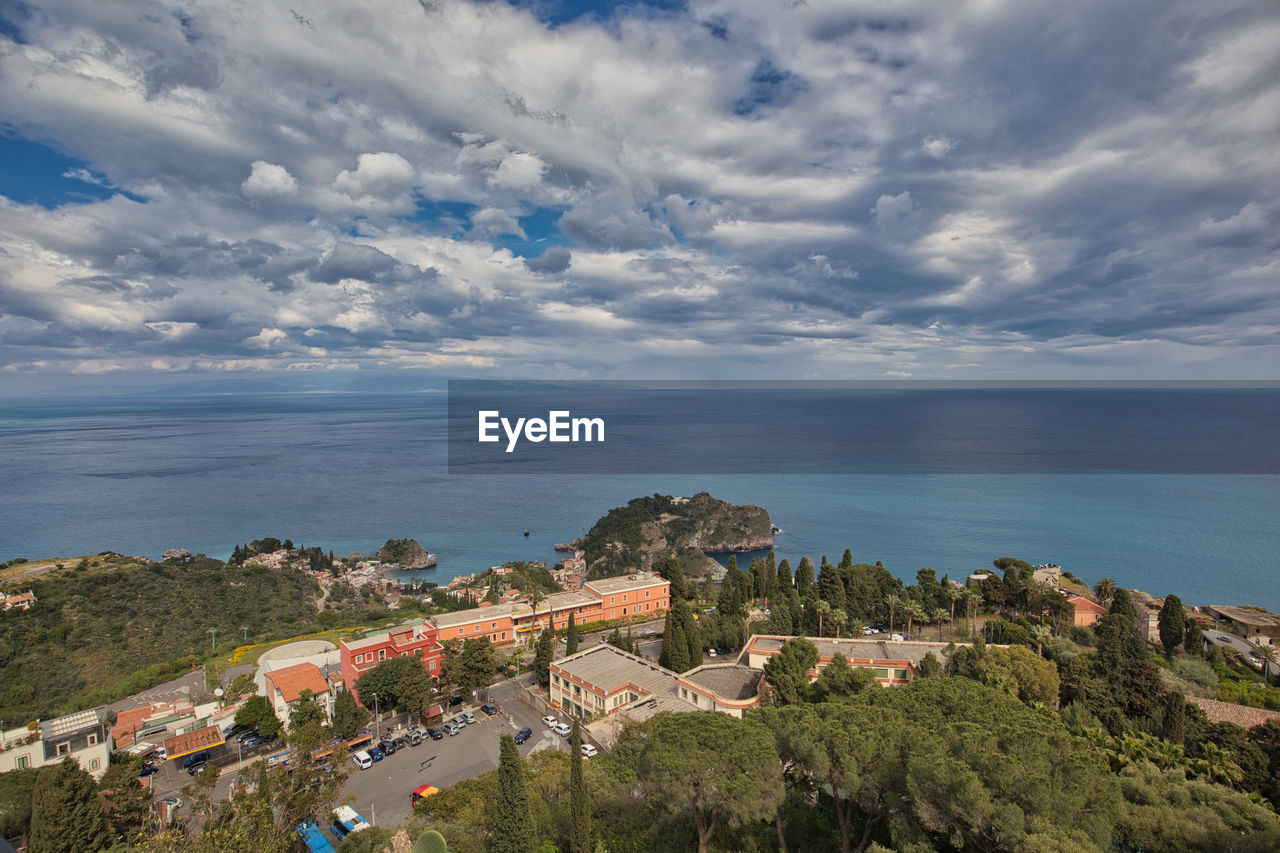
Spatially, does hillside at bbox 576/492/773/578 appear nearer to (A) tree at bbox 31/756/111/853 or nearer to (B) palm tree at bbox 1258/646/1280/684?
(B) palm tree at bbox 1258/646/1280/684

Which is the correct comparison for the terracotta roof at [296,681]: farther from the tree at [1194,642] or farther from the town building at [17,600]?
the tree at [1194,642]

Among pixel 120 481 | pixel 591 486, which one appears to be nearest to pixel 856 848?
pixel 591 486

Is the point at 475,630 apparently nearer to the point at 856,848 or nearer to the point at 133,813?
the point at 133,813

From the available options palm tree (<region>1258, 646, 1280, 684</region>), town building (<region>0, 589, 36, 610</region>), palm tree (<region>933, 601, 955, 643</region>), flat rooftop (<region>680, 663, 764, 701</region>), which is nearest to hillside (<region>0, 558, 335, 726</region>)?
town building (<region>0, 589, 36, 610</region>)

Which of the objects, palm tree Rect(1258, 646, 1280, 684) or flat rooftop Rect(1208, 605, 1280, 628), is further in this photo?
flat rooftop Rect(1208, 605, 1280, 628)

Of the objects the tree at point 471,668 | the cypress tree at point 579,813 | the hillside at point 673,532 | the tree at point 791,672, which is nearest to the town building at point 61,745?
the tree at point 471,668

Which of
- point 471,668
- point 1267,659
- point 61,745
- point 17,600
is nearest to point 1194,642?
point 1267,659
